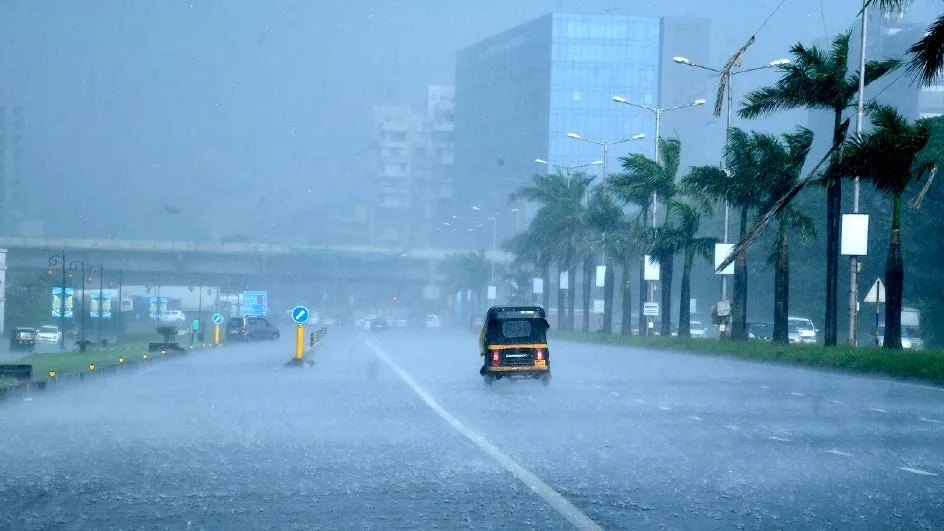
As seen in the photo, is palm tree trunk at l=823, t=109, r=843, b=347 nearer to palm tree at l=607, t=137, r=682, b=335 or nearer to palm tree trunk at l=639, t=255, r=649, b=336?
palm tree at l=607, t=137, r=682, b=335

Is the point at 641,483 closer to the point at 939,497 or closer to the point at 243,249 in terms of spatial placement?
the point at 939,497

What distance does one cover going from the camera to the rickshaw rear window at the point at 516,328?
2920cm

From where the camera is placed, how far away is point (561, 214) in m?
88.2

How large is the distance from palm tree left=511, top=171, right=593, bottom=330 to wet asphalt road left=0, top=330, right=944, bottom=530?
59.0 metres

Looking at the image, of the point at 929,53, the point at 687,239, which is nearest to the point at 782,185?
the point at 687,239

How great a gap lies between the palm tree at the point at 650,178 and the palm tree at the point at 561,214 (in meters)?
17.3

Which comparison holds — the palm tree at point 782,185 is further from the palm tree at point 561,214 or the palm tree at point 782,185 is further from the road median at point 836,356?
the palm tree at point 561,214

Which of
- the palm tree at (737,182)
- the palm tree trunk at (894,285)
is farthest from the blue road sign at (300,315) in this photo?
the palm tree trunk at (894,285)

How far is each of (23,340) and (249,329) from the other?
1840cm

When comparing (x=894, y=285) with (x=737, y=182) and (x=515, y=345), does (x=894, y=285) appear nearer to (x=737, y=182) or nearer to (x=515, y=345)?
(x=737, y=182)

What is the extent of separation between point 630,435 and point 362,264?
109298 millimetres

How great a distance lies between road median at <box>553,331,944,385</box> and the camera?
31.5 metres

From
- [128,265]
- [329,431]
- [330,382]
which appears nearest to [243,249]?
[128,265]

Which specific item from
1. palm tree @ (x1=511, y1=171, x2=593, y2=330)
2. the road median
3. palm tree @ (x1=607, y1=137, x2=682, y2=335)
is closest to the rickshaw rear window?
the road median
